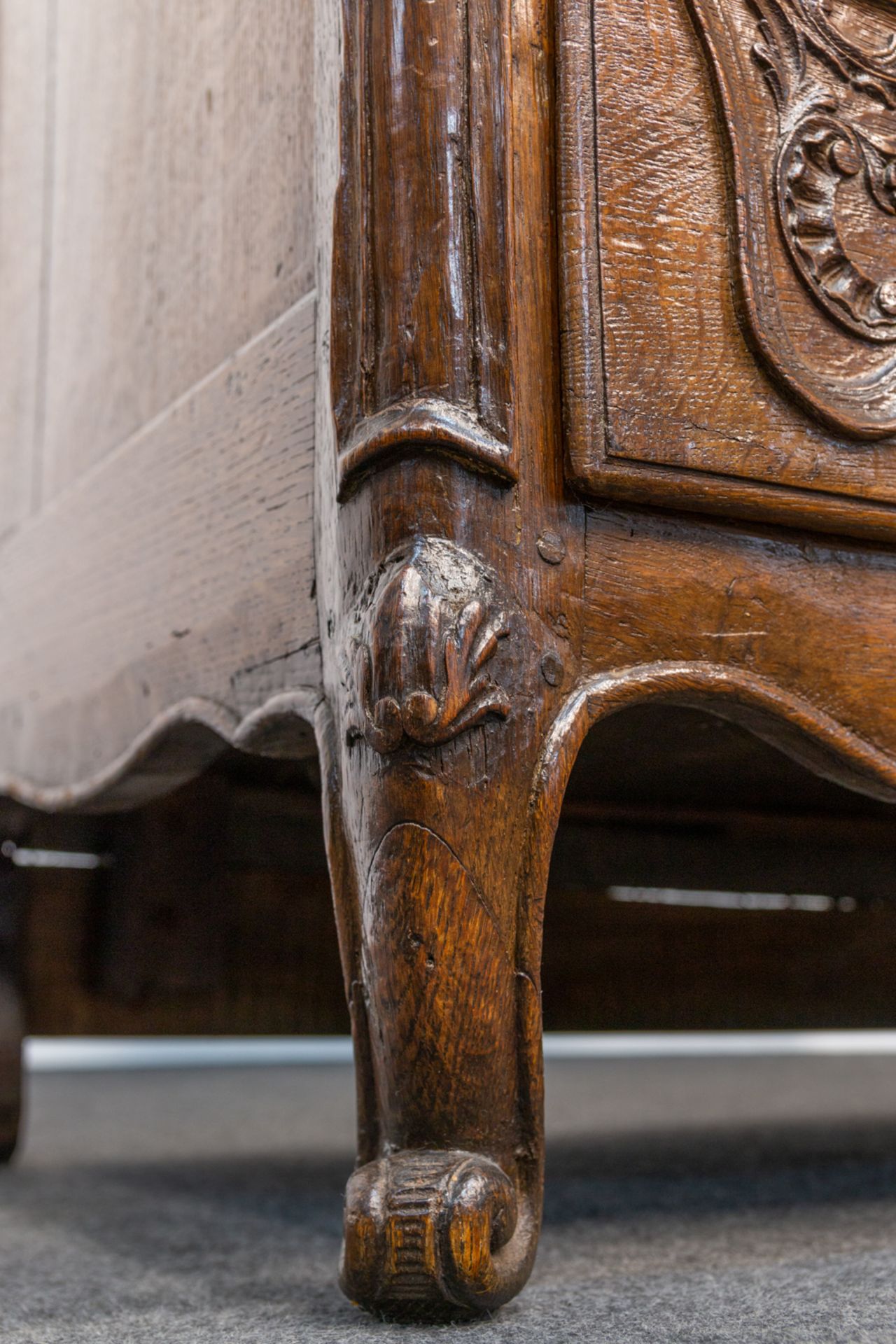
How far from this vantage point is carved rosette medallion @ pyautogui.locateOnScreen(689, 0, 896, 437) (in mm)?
507

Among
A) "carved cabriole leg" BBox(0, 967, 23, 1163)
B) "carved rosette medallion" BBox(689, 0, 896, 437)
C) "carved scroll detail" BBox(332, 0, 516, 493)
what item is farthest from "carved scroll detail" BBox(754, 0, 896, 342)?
"carved cabriole leg" BBox(0, 967, 23, 1163)

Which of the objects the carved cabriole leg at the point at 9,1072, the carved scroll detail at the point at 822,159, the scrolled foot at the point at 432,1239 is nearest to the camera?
the scrolled foot at the point at 432,1239

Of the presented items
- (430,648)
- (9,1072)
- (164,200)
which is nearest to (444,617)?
(430,648)

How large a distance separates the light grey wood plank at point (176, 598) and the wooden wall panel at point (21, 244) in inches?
2.6

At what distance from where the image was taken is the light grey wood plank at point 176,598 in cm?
55

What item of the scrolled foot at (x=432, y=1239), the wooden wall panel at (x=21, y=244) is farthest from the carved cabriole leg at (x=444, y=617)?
the wooden wall panel at (x=21, y=244)

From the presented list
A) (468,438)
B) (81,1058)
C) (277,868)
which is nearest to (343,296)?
(468,438)

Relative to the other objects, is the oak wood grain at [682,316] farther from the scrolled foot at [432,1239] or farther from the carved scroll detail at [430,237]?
the scrolled foot at [432,1239]

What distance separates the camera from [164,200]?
0.70 m

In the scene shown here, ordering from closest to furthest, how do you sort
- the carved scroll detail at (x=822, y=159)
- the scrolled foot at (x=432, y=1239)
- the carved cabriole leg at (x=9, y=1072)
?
the scrolled foot at (x=432, y=1239)
the carved scroll detail at (x=822, y=159)
the carved cabriole leg at (x=9, y=1072)

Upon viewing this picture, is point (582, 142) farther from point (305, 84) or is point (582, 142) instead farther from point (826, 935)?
point (826, 935)

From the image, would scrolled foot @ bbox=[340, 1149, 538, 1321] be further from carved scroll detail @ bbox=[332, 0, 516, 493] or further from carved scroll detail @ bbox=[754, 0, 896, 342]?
carved scroll detail @ bbox=[754, 0, 896, 342]

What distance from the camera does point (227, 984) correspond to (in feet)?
3.54

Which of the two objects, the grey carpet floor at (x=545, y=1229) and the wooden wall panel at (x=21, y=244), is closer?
the grey carpet floor at (x=545, y=1229)
